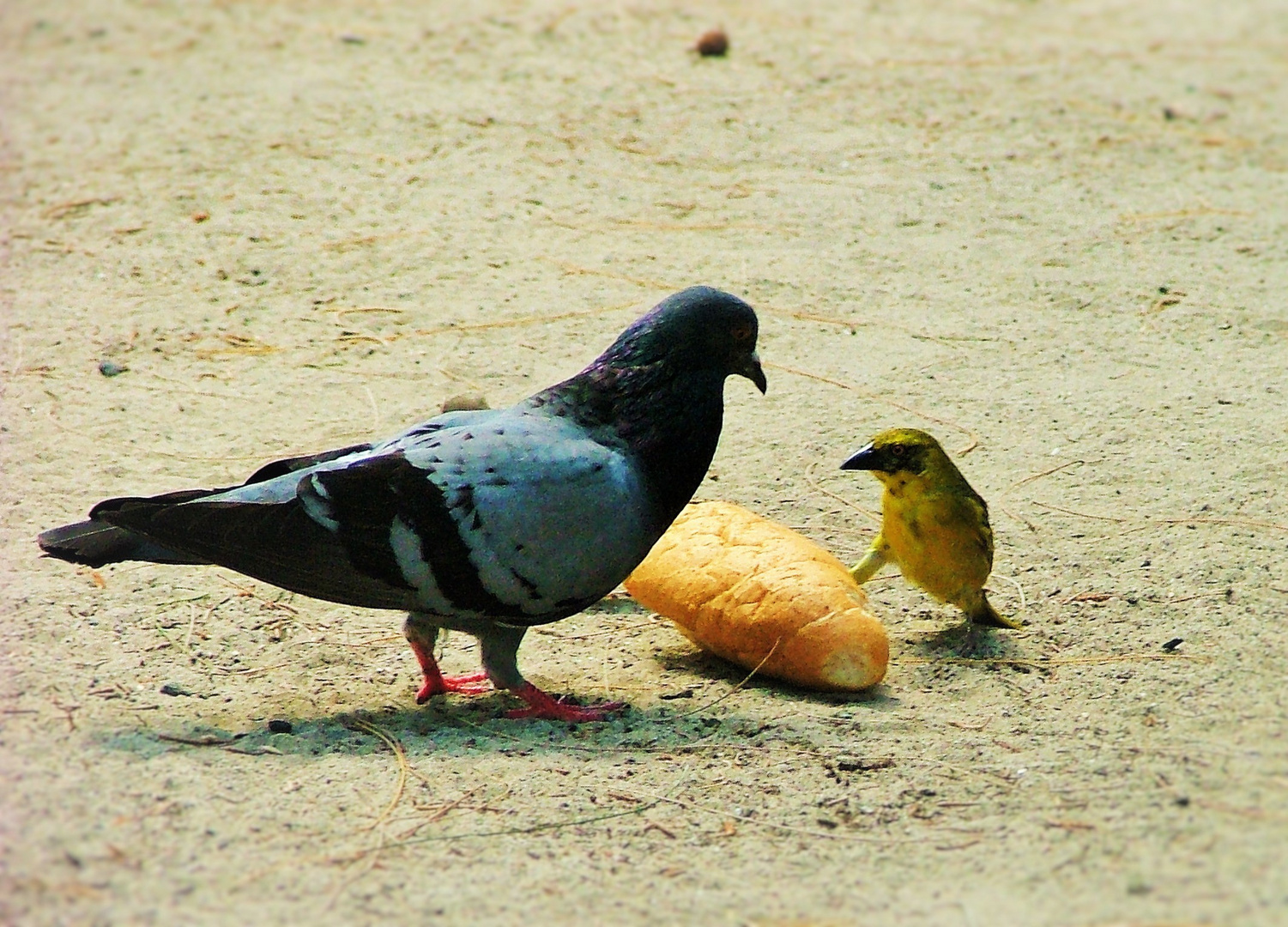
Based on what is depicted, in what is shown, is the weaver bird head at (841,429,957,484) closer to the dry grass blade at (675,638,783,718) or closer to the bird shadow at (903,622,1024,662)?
the bird shadow at (903,622,1024,662)

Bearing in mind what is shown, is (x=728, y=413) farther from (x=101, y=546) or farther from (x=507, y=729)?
(x=101, y=546)

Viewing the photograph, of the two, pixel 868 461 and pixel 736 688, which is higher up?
pixel 868 461

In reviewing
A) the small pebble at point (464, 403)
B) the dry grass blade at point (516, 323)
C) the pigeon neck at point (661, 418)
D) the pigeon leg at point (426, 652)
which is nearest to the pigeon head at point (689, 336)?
the pigeon neck at point (661, 418)

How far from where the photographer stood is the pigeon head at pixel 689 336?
4504 mm

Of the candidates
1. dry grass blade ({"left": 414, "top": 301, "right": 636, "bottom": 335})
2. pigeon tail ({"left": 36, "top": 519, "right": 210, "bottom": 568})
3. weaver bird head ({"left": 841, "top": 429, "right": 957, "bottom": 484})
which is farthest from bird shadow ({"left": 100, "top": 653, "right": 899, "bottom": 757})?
dry grass blade ({"left": 414, "top": 301, "right": 636, "bottom": 335})

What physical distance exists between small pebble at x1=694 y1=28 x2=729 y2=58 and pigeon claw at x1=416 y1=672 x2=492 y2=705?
578cm

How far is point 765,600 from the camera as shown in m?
4.49

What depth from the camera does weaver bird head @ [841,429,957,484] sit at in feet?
15.6

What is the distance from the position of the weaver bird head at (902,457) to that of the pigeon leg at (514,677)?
108 centimetres

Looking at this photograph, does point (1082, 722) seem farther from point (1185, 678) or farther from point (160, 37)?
point (160, 37)

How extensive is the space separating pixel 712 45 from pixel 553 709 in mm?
6140

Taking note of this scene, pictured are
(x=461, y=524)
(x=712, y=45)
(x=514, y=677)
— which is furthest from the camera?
(x=712, y=45)

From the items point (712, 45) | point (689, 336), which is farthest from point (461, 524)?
point (712, 45)

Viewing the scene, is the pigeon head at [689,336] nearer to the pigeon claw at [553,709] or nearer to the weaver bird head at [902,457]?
the weaver bird head at [902,457]
